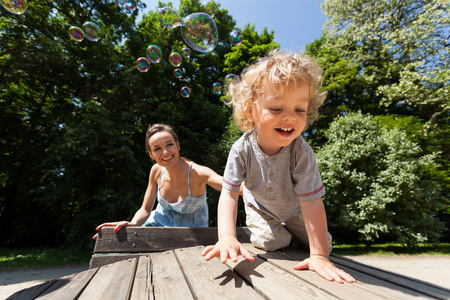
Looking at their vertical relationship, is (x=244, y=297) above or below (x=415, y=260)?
above

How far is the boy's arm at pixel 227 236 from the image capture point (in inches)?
47.8

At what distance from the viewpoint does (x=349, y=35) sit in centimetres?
1616

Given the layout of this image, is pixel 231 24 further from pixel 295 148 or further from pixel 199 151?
pixel 295 148

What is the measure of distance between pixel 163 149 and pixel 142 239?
115cm

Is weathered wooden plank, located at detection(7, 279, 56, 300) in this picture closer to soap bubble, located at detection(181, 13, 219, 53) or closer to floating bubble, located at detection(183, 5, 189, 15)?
soap bubble, located at detection(181, 13, 219, 53)

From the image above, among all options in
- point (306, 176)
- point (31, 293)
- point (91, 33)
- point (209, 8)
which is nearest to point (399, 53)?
point (209, 8)

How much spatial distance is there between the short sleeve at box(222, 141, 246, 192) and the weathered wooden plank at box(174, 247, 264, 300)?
48cm

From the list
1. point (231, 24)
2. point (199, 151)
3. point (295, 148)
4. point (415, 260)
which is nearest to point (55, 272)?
point (199, 151)

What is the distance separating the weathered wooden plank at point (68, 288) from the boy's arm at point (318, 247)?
108cm

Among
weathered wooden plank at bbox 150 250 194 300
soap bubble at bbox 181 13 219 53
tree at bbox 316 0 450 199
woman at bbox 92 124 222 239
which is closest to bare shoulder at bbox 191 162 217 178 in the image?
woman at bbox 92 124 222 239

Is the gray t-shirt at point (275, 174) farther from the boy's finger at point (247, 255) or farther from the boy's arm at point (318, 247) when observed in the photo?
the boy's finger at point (247, 255)

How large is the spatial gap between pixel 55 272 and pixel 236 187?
7.91 meters

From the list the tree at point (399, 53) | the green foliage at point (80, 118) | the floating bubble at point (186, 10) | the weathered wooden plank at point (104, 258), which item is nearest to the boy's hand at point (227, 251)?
the weathered wooden plank at point (104, 258)

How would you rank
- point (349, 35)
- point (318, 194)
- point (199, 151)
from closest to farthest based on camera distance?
point (318, 194), point (199, 151), point (349, 35)
